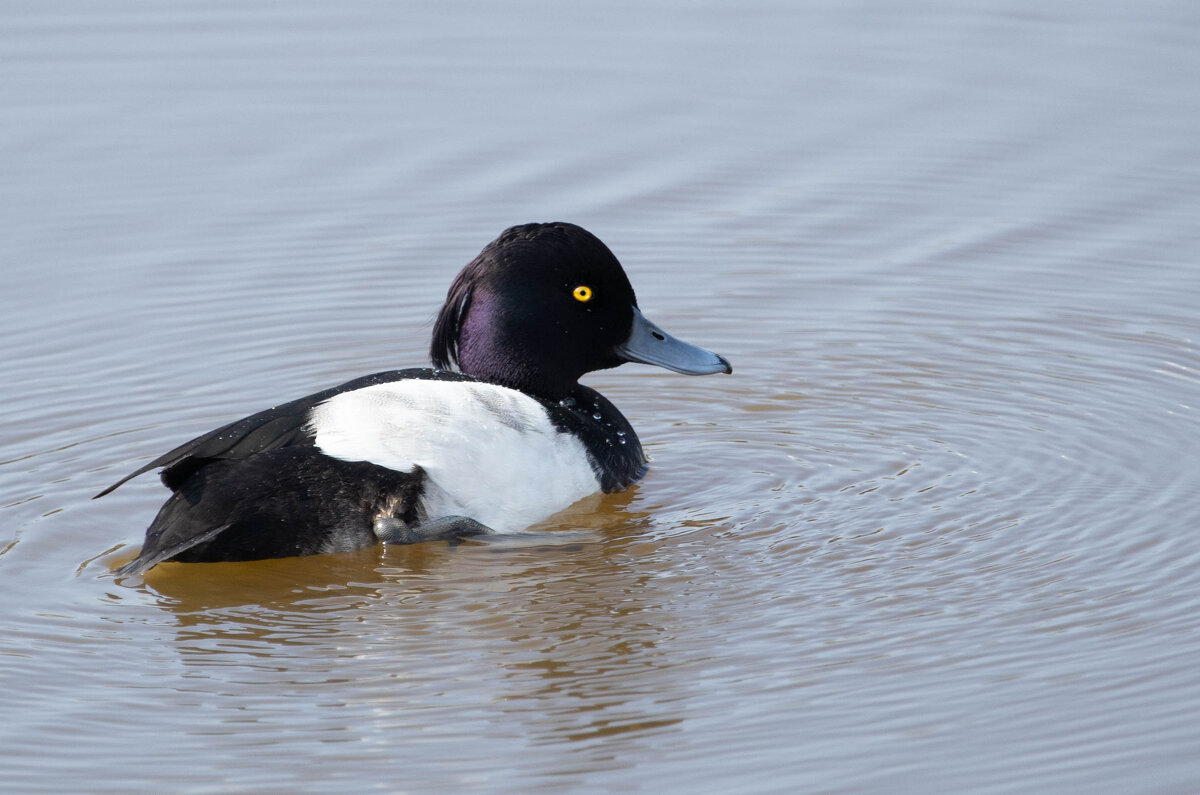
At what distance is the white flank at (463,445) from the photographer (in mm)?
6125

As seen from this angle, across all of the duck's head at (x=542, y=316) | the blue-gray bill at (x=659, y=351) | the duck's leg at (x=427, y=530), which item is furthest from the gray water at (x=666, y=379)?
the duck's head at (x=542, y=316)

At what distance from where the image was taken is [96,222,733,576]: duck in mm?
5965

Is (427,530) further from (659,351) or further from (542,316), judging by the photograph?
(659,351)

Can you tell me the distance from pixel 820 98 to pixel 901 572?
4.97 meters

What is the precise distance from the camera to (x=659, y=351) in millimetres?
7215

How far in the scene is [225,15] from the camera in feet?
38.4

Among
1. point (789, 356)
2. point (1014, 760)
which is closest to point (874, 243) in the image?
point (789, 356)

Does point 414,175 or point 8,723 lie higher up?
point 414,175

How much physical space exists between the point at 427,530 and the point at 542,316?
1140 mm

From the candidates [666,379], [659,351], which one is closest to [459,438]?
[659,351]

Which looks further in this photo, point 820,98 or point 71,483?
point 820,98

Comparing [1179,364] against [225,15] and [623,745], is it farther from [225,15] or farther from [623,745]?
[225,15]

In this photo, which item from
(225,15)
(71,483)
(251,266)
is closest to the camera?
(71,483)

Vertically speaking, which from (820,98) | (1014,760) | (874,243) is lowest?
(1014,760)
